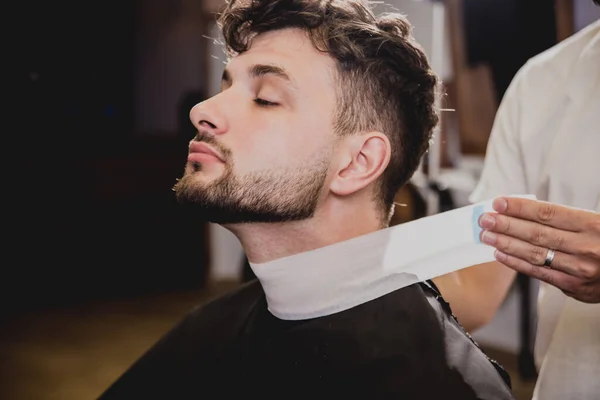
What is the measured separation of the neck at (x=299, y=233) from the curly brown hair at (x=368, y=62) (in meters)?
0.11

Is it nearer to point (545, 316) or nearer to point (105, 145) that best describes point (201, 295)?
point (105, 145)

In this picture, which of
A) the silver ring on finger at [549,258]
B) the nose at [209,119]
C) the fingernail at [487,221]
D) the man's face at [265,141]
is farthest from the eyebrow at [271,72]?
the silver ring on finger at [549,258]

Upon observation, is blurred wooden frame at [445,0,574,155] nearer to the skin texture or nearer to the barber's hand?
the skin texture

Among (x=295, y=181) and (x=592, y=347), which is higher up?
(x=295, y=181)

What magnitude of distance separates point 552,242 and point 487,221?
11cm

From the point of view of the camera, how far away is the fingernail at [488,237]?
109 centimetres

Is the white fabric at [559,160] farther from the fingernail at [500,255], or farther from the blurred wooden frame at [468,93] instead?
the blurred wooden frame at [468,93]

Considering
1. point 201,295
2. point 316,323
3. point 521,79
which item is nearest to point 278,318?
point 316,323

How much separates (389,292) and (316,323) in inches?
6.2

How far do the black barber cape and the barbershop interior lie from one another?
74.9 inches

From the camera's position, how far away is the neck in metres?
1.36

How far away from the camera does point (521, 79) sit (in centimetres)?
153

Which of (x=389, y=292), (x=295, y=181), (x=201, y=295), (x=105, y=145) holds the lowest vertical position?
(x=201, y=295)

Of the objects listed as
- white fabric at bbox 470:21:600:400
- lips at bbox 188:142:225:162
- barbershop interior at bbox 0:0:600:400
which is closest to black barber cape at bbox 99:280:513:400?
white fabric at bbox 470:21:600:400
